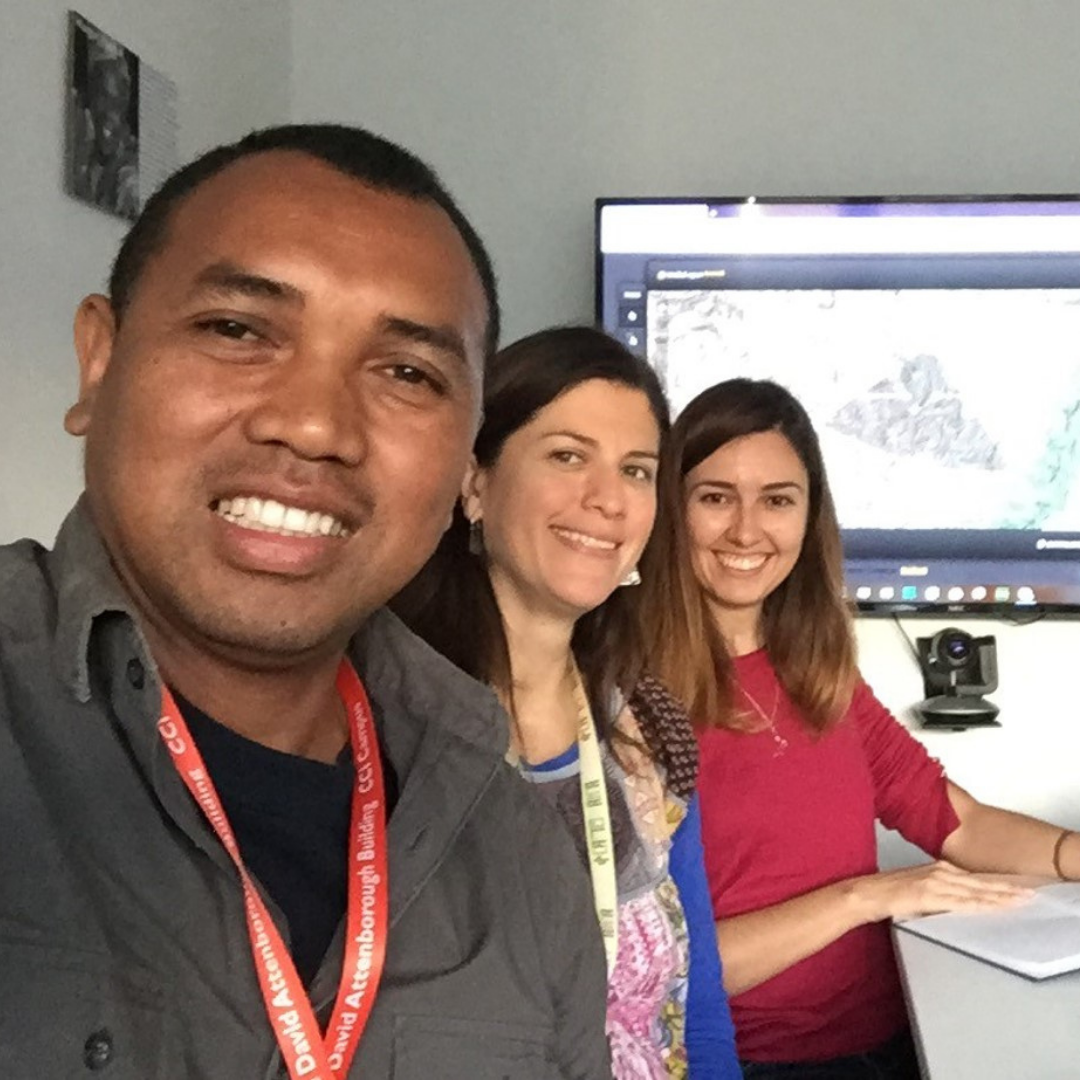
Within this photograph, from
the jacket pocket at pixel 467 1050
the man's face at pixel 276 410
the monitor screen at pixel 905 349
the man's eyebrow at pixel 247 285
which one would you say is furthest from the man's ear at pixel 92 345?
the monitor screen at pixel 905 349

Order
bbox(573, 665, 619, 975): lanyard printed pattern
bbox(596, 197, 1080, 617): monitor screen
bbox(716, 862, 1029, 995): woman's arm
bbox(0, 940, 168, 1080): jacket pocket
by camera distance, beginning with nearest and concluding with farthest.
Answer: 1. bbox(0, 940, 168, 1080): jacket pocket
2. bbox(573, 665, 619, 975): lanyard printed pattern
3. bbox(716, 862, 1029, 995): woman's arm
4. bbox(596, 197, 1080, 617): monitor screen

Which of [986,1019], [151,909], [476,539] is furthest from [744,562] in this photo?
[151,909]

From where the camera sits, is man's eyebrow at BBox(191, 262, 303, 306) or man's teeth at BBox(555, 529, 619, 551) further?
man's teeth at BBox(555, 529, 619, 551)

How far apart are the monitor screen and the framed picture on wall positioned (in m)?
0.99

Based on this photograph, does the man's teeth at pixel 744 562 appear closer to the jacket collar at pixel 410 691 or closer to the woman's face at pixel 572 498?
the woman's face at pixel 572 498

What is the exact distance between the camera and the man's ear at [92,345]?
932 mm

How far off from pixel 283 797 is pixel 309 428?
11.7 inches

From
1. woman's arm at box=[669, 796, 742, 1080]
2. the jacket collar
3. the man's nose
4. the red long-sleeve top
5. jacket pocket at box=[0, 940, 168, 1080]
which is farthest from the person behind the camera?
the red long-sleeve top

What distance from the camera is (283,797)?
3.05 feet

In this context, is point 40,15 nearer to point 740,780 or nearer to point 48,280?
point 48,280

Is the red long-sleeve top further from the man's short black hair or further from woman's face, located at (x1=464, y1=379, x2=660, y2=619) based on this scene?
the man's short black hair

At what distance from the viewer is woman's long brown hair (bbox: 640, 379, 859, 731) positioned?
183 cm

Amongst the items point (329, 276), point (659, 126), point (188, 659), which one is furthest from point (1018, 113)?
point (188, 659)

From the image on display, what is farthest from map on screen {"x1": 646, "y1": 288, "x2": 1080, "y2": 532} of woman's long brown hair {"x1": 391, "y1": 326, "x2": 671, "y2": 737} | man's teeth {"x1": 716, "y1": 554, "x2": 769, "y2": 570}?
woman's long brown hair {"x1": 391, "y1": 326, "x2": 671, "y2": 737}
